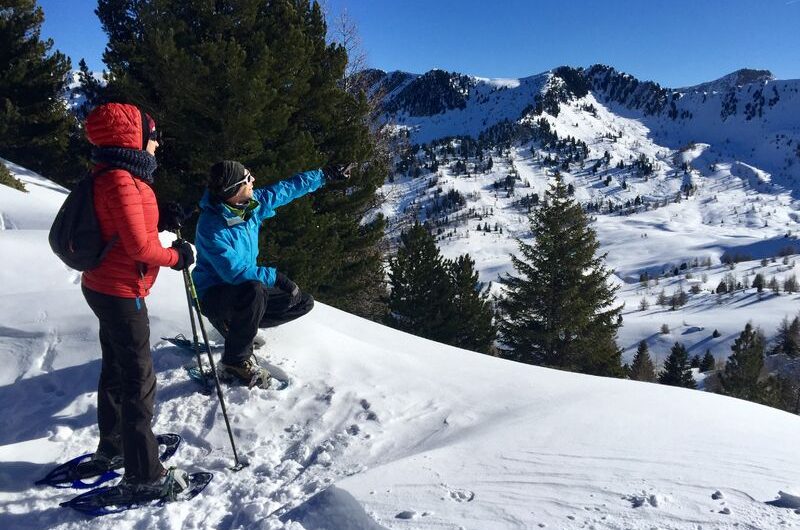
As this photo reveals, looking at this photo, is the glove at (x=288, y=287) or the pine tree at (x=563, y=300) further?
the pine tree at (x=563, y=300)

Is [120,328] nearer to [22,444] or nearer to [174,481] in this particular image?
[174,481]

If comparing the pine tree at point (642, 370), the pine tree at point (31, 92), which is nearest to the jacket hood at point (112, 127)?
the pine tree at point (31, 92)

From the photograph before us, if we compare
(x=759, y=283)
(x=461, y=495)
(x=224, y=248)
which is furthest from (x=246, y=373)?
(x=759, y=283)

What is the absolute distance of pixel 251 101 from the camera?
10.5 meters

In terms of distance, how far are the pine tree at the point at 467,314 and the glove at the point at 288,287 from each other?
65.2 feet

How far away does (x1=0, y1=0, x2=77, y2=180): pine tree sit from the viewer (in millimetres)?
15992

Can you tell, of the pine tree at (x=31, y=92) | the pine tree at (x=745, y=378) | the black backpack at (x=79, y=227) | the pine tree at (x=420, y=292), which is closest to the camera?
the black backpack at (x=79, y=227)

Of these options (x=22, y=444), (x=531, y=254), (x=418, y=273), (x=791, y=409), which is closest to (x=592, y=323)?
(x=531, y=254)

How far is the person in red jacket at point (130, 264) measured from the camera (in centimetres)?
256

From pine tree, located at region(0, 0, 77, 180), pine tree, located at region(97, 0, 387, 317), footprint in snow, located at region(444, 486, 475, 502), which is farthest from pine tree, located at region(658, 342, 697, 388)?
footprint in snow, located at region(444, 486, 475, 502)

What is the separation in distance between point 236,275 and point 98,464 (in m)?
1.46

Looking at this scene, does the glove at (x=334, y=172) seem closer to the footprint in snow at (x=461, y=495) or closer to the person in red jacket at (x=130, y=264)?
the person in red jacket at (x=130, y=264)

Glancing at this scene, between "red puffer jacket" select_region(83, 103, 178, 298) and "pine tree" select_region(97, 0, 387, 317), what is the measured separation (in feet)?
25.8

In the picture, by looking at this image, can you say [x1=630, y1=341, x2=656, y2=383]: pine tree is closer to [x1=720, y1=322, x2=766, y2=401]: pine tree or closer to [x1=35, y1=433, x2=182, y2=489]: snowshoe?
[x1=720, y1=322, x2=766, y2=401]: pine tree
